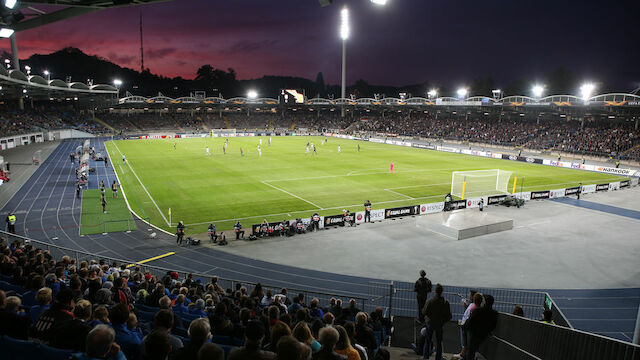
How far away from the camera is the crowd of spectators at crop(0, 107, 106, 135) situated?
6519 cm

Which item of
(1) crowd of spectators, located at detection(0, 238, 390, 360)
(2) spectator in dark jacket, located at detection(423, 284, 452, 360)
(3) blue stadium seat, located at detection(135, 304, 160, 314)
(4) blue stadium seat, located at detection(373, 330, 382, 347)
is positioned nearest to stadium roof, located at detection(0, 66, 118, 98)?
(3) blue stadium seat, located at detection(135, 304, 160, 314)

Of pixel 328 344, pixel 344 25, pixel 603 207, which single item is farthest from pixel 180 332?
pixel 344 25

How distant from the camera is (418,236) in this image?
24.1 m

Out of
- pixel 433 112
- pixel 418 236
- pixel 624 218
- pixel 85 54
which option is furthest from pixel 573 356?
pixel 85 54

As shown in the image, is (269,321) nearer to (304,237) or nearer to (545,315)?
(545,315)

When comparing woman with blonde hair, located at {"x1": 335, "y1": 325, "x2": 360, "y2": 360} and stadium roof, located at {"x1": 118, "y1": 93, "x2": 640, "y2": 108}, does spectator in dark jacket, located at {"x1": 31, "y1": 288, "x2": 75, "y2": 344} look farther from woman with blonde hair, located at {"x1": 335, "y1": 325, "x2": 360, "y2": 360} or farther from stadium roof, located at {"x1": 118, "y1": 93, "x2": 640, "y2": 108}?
stadium roof, located at {"x1": 118, "y1": 93, "x2": 640, "y2": 108}

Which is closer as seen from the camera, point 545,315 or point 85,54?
point 545,315

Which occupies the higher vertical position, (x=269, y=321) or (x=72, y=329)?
(x=72, y=329)

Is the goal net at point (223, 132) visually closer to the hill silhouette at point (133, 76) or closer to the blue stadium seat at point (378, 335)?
the hill silhouette at point (133, 76)

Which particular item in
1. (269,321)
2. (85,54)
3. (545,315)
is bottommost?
(545,315)

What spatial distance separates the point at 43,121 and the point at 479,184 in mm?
80375

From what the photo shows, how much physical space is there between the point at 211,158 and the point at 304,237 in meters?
35.1

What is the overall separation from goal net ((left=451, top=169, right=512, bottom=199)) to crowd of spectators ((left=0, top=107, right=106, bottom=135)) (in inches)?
2476

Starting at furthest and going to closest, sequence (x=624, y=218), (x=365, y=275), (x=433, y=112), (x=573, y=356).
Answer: (x=433, y=112)
(x=624, y=218)
(x=365, y=275)
(x=573, y=356)
